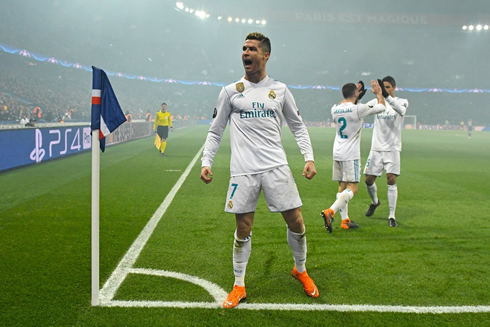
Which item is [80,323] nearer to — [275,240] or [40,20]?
[275,240]

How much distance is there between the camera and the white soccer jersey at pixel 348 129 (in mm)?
5309

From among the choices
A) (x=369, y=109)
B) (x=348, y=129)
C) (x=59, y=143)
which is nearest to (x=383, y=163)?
(x=348, y=129)

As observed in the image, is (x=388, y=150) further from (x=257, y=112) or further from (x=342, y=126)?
(x=257, y=112)

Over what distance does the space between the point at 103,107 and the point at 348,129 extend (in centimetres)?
339

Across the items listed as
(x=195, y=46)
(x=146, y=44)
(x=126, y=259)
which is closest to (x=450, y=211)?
(x=126, y=259)

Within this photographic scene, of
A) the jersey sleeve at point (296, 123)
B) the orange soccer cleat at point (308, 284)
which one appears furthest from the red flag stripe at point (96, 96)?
the orange soccer cleat at point (308, 284)

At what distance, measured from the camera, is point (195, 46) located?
66.8 metres

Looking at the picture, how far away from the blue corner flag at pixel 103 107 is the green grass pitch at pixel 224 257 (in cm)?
134

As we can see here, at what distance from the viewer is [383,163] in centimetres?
604

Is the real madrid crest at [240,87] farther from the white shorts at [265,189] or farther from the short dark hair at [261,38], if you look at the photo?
the white shorts at [265,189]

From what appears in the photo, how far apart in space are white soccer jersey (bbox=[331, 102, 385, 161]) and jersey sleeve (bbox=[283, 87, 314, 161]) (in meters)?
1.99

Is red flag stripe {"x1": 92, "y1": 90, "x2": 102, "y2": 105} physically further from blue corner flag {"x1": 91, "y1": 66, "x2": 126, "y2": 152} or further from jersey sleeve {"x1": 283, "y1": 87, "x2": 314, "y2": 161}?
jersey sleeve {"x1": 283, "y1": 87, "x2": 314, "y2": 161}

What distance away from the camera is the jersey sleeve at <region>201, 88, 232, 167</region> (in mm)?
3273

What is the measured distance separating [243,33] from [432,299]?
63.9m
